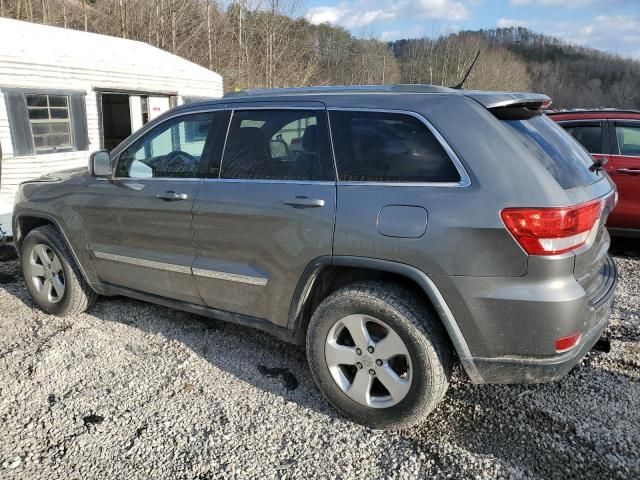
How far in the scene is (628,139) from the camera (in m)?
5.86

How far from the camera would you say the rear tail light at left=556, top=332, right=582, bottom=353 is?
2.27m

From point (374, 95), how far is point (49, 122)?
697 cm

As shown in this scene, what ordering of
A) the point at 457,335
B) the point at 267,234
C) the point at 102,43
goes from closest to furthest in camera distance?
1. the point at 457,335
2. the point at 267,234
3. the point at 102,43

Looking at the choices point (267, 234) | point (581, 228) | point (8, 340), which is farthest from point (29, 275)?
point (581, 228)

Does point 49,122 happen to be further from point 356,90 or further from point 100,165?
point 356,90

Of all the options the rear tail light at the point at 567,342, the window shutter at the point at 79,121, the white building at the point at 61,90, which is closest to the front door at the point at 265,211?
the rear tail light at the point at 567,342

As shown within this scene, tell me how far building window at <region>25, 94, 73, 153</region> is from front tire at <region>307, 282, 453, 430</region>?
6.79m

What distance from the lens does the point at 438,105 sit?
249 cm

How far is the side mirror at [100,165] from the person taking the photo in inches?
138

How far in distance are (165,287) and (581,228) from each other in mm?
2619

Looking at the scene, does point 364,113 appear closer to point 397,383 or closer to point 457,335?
point 457,335

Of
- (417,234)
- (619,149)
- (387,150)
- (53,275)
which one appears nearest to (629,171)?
(619,149)

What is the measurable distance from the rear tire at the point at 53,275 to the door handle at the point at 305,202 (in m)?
2.22

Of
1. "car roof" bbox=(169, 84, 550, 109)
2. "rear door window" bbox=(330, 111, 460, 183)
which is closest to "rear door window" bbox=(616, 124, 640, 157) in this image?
"car roof" bbox=(169, 84, 550, 109)
